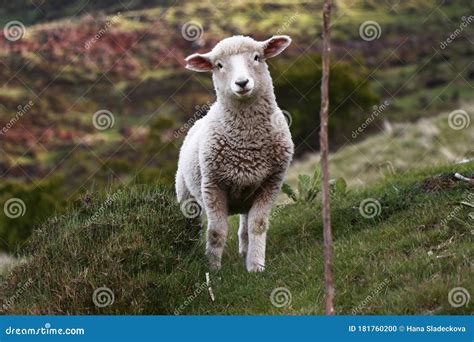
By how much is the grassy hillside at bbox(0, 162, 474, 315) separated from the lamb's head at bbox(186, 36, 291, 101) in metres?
1.59

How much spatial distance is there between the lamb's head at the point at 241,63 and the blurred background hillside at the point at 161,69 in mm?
29414

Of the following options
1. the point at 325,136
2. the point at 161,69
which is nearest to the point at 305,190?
the point at 325,136

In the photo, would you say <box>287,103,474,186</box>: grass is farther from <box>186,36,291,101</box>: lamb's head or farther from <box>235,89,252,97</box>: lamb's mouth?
<box>235,89,252,97</box>: lamb's mouth

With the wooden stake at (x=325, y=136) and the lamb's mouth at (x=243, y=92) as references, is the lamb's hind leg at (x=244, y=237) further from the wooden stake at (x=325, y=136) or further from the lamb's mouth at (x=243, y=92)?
the wooden stake at (x=325, y=136)

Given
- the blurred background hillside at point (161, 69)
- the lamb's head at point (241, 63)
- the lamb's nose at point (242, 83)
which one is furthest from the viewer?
the blurred background hillside at point (161, 69)

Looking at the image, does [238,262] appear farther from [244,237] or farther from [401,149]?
[401,149]

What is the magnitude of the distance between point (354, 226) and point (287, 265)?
52.1 inches

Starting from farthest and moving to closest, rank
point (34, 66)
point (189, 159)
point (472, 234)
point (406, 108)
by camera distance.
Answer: point (34, 66)
point (406, 108)
point (189, 159)
point (472, 234)

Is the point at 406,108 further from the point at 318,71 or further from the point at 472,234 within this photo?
the point at 472,234

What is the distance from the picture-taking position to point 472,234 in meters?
8.12

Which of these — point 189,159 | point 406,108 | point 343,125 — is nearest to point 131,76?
point 406,108

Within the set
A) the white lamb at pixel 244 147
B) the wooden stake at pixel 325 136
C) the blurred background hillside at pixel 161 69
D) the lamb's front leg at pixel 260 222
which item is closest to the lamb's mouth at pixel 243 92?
the white lamb at pixel 244 147

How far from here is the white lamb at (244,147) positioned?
874cm

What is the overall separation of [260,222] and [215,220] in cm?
51
